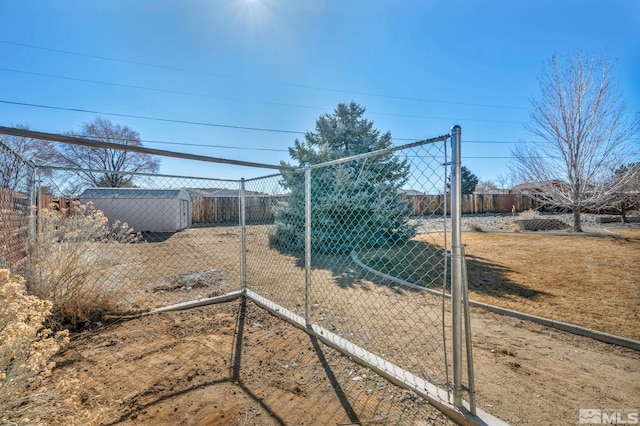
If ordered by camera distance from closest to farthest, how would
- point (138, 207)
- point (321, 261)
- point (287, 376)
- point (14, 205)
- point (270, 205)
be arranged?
point (287, 376), point (14, 205), point (270, 205), point (321, 261), point (138, 207)

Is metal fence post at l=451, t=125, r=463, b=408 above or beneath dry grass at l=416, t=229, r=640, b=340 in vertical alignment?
above

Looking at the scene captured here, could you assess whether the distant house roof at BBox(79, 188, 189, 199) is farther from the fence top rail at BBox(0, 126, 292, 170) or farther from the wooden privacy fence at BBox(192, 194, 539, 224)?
the fence top rail at BBox(0, 126, 292, 170)

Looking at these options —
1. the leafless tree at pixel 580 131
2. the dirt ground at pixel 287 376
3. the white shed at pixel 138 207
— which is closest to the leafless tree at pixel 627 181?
the leafless tree at pixel 580 131

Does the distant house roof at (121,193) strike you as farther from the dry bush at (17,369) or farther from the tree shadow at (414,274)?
the dry bush at (17,369)

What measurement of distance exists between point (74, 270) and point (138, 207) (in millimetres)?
11409

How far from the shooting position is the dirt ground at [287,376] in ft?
4.76

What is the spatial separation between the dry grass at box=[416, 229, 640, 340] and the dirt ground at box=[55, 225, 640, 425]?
61cm

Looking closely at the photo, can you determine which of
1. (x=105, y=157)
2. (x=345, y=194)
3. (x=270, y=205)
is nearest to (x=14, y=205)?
(x=270, y=205)

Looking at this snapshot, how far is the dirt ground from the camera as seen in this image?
57.1 inches

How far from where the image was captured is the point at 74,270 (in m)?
2.52

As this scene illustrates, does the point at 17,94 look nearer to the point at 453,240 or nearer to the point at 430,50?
the point at 430,50

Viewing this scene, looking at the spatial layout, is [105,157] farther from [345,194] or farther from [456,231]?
[456,231]

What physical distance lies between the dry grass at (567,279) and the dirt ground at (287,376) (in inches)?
24.2

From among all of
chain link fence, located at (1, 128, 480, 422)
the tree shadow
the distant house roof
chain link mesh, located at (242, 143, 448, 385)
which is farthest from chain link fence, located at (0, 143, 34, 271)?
the distant house roof
